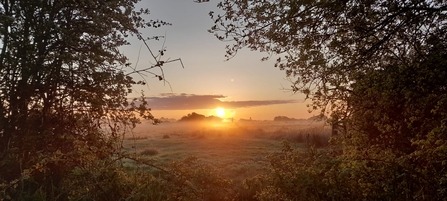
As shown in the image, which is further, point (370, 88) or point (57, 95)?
point (57, 95)

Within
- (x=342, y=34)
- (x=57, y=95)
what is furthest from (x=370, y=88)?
(x=57, y=95)

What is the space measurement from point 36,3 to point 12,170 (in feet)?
11.0

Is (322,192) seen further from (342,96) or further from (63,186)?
(63,186)

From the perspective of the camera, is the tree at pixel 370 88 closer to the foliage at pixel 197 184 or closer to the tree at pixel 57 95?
the foliage at pixel 197 184

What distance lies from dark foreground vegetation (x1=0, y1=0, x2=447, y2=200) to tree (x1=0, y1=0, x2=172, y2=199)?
0.02 meters

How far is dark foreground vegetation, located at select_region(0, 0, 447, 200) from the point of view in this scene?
15.4 feet

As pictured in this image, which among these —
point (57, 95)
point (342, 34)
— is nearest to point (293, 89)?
point (342, 34)

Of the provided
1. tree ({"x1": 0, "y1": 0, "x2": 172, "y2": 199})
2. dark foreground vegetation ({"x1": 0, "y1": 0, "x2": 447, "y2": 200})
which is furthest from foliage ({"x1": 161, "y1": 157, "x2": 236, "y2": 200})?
tree ({"x1": 0, "y1": 0, "x2": 172, "y2": 199})

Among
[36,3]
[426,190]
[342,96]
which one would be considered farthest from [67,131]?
[426,190]

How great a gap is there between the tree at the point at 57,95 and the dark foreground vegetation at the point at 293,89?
2 centimetres

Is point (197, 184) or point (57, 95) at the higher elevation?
point (57, 95)

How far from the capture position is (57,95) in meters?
6.43

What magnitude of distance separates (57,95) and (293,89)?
192 inches

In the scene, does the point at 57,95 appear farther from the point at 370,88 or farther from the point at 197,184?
the point at 370,88
